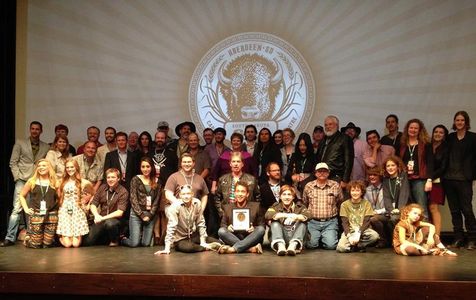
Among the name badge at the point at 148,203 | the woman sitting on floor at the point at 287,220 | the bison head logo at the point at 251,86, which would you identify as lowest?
the woman sitting on floor at the point at 287,220

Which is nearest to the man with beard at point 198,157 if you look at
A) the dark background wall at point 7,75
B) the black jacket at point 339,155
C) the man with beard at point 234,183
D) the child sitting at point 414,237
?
the man with beard at point 234,183

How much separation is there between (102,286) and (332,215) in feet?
8.79

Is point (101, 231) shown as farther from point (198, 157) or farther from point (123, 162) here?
point (198, 157)

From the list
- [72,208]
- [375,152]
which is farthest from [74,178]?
[375,152]

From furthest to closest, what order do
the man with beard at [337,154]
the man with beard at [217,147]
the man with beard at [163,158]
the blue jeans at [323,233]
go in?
the man with beard at [217,147] < the man with beard at [163,158] < the man with beard at [337,154] < the blue jeans at [323,233]

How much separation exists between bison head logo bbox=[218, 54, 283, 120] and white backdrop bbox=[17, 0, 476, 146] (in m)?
0.41

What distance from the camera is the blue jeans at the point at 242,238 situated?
18.5 feet

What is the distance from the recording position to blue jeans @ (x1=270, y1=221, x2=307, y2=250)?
5680 millimetres

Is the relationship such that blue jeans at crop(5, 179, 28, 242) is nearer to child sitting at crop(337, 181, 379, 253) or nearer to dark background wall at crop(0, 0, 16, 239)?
dark background wall at crop(0, 0, 16, 239)

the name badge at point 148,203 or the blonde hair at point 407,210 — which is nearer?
the blonde hair at point 407,210

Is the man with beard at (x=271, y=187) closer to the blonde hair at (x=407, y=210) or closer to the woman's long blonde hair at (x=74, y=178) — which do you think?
the blonde hair at (x=407, y=210)

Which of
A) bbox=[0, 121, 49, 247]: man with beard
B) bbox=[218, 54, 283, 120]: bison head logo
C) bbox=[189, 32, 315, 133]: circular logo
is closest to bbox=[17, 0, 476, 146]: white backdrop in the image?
bbox=[189, 32, 315, 133]: circular logo

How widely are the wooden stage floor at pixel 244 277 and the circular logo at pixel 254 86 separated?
2.80 m

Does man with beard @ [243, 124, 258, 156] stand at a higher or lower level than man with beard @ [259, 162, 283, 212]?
higher
